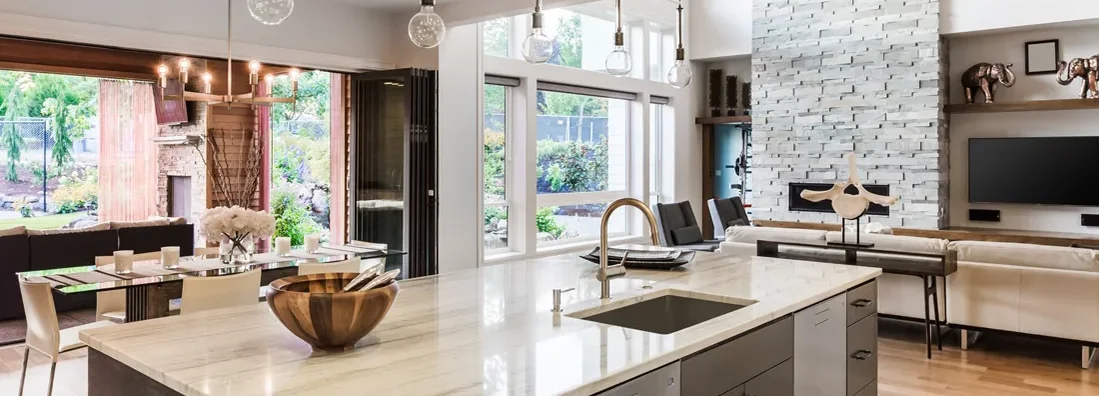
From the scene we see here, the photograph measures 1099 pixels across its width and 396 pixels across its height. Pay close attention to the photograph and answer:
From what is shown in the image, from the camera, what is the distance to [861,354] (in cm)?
284

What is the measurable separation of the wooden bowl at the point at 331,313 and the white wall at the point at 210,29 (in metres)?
4.04

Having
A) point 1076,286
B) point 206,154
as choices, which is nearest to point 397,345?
point 1076,286

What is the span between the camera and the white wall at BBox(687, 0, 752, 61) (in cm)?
927

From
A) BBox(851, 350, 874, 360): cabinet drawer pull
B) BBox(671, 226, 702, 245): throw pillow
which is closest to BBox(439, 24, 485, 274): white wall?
BBox(671, 226, 702, 245): throw pillow

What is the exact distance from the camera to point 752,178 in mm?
9117

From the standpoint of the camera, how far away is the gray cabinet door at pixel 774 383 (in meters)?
2.10

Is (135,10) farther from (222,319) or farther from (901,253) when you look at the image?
(901,253)

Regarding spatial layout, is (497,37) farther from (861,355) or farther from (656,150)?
(861,355)

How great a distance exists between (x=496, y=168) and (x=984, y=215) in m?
5.15

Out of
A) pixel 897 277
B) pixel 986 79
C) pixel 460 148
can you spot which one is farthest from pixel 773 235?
pixel 986 79

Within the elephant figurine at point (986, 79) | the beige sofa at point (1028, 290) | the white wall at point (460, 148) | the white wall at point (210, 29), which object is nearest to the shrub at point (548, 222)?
the white wall at point (460, 148)

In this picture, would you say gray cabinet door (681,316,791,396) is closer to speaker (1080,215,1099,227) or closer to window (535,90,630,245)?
window (535,90,630,245)

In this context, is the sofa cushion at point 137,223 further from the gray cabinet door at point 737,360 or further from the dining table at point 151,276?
the gray cabinet door at point 737,360

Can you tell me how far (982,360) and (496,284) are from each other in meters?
3.47
